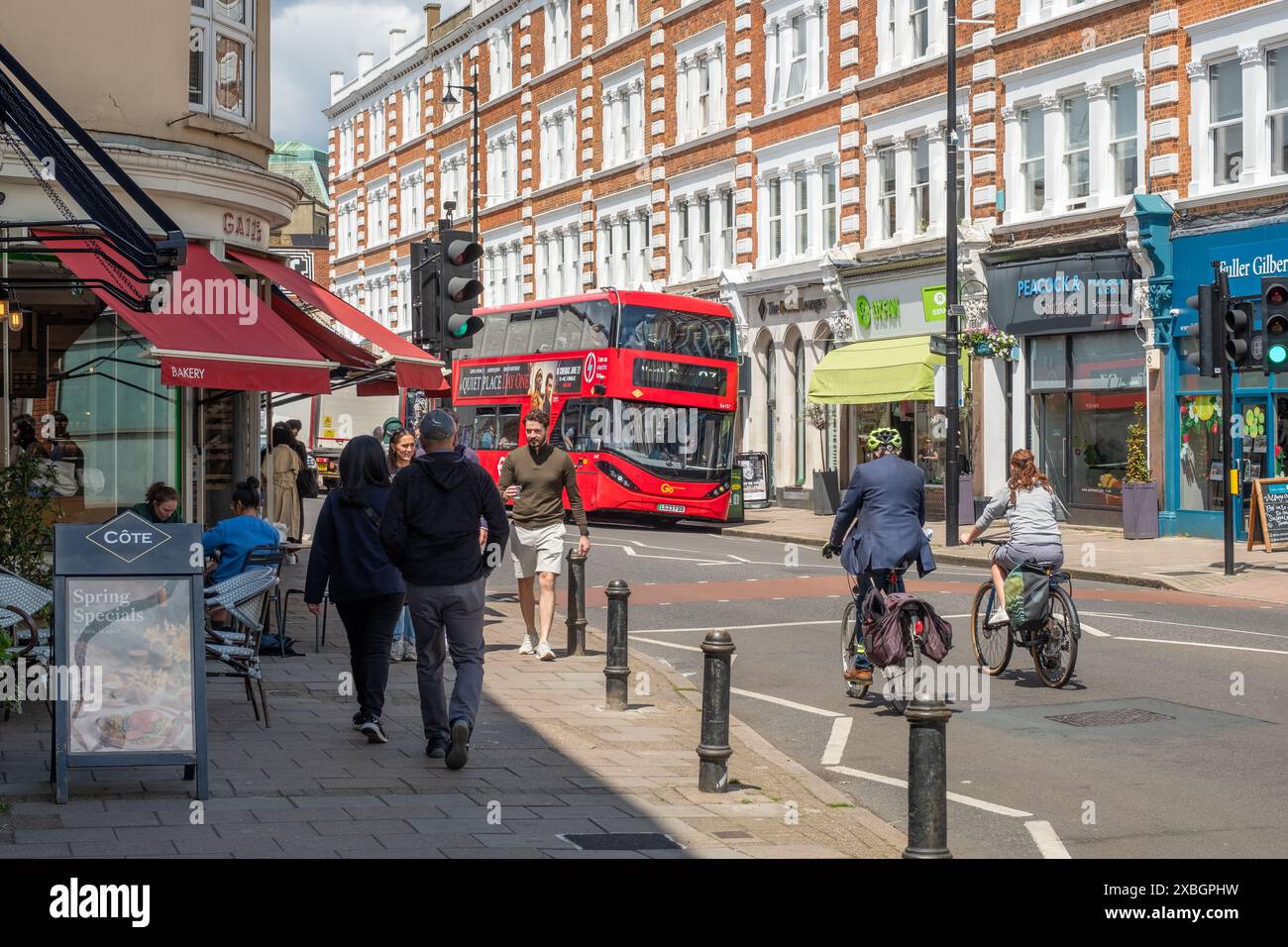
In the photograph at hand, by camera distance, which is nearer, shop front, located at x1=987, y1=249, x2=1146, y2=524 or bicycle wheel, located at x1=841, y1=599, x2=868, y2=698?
bicycle wheel, located at x1=841, y1=599, x2=868, y2=698

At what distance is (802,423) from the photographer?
132 ft

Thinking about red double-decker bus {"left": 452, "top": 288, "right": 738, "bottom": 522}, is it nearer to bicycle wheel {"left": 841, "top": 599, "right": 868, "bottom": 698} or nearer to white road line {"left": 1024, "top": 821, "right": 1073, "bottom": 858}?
bicycle wheel {"left": 841, "top": 599, "right": 868, "bottom": 698}

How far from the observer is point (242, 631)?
10695mm

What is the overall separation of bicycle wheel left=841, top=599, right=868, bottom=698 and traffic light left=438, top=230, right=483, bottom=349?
348 centimetres

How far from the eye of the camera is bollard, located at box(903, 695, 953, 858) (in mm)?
6461

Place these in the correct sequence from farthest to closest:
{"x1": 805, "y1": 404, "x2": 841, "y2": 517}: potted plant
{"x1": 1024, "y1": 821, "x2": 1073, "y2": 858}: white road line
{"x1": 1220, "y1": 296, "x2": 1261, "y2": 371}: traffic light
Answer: {"x1": 805, "y1": 404, "x2": 841, "y2": 517}: potted plant < {"x1": 1220, "y1": 296, "x2": 1261, "y2": 371}: traffic light < {"x1": 1024, "y1": 821, "x2": 1073, "y2": 858}: white road line

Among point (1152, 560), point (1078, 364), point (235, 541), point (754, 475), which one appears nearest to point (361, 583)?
point (235, 541)

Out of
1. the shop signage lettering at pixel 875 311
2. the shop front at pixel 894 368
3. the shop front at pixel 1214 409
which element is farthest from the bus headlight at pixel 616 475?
the shop front at pixel 1214 409

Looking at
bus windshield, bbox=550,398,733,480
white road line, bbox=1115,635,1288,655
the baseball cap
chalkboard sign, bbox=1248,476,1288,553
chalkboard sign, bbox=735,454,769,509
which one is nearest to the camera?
the baseball cap

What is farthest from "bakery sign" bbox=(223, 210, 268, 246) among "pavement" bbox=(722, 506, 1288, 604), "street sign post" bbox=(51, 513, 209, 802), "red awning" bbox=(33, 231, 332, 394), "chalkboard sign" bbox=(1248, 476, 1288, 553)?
"chalkboard sign" bbox=(1248, 476, 1288, 553)

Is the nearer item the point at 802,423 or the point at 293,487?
the point at 293,487

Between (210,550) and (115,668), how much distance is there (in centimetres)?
417
